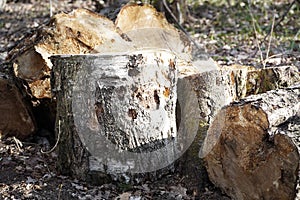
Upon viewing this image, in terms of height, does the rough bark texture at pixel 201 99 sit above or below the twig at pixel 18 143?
above

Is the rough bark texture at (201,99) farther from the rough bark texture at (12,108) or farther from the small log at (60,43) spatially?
the rough bark texture at (12,108)

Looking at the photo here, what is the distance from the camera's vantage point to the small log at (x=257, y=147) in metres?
2.44

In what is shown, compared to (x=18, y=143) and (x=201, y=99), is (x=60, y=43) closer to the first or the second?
(x=18, y=143)

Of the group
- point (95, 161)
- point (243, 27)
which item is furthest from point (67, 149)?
point (243, 27)

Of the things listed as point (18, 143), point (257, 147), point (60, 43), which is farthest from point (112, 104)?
point (18, 143)

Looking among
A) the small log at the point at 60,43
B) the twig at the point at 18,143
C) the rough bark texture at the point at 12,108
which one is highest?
the small log at the point at 60,43

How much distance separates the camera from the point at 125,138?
2941mm

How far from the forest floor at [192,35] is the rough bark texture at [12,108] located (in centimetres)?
11

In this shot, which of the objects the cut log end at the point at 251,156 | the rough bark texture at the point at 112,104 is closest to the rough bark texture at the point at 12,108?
the rough bark texture at the point at 112,104

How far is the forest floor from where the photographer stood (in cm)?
299

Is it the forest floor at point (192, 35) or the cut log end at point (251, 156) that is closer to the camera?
the cut log end at point (251, 156)

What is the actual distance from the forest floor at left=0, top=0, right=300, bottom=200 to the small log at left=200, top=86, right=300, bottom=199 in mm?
286

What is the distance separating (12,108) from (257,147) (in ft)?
6.80

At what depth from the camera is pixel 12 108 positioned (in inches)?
144
